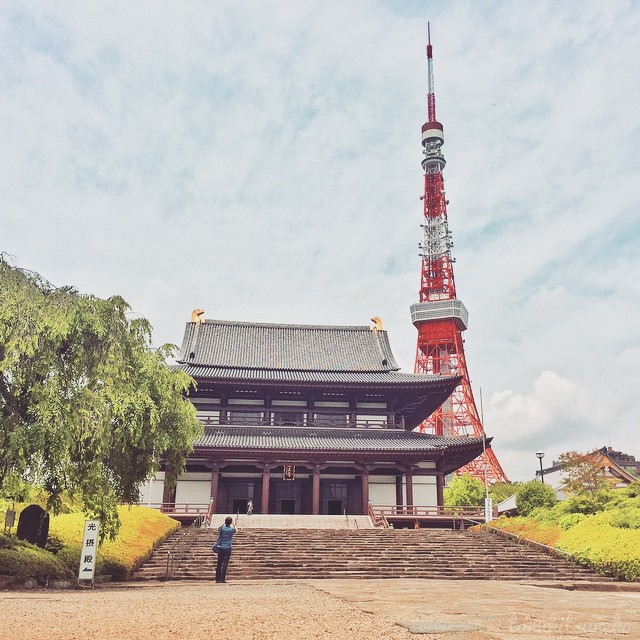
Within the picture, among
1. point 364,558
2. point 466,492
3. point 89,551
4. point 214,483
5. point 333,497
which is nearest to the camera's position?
point 89,551

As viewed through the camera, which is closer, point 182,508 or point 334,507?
point 182,508

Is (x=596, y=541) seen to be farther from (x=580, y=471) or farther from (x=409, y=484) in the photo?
(x=580, y=471)

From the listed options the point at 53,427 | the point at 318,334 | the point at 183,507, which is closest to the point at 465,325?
the point at 318,334

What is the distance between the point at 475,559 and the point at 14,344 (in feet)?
57.2

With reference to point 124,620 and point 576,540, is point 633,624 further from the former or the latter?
point 576,540

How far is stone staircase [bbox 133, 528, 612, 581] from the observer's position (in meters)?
19.3

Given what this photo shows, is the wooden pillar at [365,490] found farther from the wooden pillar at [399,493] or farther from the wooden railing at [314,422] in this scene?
the wooden railing at [314,422]

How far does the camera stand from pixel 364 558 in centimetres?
2095

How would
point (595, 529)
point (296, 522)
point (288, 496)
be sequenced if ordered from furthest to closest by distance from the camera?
point (288, 496) < point (296, 522) < point (595, 529)

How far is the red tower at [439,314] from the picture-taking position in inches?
2584

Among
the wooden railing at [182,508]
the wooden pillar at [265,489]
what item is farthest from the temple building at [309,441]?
the wooden railing at [182,508]

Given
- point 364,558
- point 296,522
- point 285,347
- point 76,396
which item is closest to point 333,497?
point 296,522

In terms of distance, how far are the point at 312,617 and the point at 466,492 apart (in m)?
52.1

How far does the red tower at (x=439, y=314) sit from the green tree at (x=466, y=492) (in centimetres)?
524
